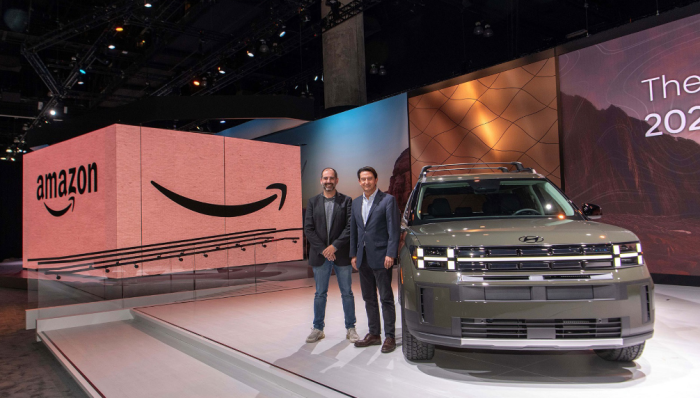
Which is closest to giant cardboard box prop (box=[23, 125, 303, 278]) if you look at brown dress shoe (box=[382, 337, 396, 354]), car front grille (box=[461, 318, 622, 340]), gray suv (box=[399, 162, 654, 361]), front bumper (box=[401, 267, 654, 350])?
brown dress shoe (box=[382, 337, 396, 354])

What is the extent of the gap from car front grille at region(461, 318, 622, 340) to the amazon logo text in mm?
8747

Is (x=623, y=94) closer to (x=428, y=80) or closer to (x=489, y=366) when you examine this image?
(x=489, y=366)

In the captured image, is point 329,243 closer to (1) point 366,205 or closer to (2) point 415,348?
(1) point 366,205

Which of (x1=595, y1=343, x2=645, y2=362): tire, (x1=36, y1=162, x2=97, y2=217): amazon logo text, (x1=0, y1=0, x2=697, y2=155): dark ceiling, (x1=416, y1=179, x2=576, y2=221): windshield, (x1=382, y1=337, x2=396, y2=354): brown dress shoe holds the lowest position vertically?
(x1=382, y1=337, x2=396, y2=354): brown dress shoe

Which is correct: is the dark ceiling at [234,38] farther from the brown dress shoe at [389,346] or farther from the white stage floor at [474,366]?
the brown dress shoe at [389,346]

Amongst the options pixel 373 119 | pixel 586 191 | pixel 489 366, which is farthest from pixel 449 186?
pixel 373 119

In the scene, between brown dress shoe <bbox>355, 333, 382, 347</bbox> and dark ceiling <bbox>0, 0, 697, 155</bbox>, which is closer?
brown dress shoe <bbox>355, 333, 382, 347</bbox>

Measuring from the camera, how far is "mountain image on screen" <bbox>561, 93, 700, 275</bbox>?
682 centimetres

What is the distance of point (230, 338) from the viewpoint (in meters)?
4.46

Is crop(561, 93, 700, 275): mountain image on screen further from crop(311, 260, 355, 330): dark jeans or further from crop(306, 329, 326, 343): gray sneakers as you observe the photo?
crop(306, 329, 326, 343): gray sneakers

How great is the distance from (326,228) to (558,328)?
2.14 metres

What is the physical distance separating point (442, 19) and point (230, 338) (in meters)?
12.7

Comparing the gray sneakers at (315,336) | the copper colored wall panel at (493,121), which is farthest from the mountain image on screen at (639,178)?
the gray sneakers at (315,336)

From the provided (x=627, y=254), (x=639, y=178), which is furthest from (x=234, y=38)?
(x=627, y=254)
